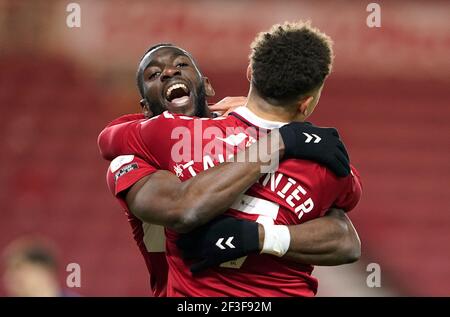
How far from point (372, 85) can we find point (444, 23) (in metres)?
0.92

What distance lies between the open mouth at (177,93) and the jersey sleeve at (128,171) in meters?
0.47

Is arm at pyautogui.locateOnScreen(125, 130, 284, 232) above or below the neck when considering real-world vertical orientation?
below

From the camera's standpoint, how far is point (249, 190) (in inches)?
88.0

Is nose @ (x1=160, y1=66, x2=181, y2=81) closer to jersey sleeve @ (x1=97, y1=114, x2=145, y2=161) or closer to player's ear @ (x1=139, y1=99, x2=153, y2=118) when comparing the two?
player's ear @ (x1=139, y1=99, x2=153, y2=118)

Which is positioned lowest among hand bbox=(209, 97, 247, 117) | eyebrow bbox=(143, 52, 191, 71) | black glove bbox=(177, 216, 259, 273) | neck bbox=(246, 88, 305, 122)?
black glove bbox=(177, 216, 259, 273)

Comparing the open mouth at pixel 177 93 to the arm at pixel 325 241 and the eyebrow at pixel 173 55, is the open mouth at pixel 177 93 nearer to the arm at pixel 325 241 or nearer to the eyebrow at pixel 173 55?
the eyebrow at pixel 173 55

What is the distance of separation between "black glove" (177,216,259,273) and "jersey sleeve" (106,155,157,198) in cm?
20

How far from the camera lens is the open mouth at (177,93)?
2.71m

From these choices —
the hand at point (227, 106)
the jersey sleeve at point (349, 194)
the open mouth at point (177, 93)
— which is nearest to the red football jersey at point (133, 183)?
the open mouth at point (177, 93)

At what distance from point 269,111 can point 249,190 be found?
22 cm

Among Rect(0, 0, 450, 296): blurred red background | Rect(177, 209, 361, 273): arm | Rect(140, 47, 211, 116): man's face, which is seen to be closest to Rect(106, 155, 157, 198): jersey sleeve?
Rect(177, 209, 361, 273): arm

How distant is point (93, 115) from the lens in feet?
25.8

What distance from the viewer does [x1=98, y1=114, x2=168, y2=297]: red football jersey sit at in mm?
2240

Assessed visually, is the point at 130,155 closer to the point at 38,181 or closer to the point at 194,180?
the point at 194,180
